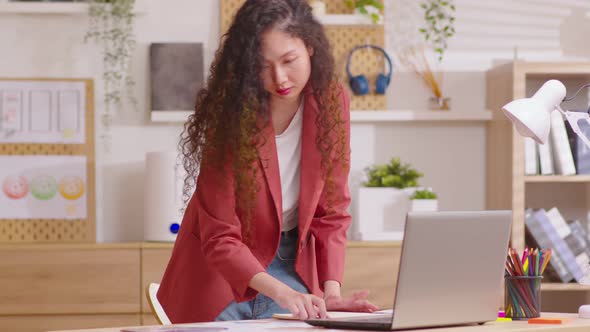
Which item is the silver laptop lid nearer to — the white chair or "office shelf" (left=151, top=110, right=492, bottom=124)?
the white chair

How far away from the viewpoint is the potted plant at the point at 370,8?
3791 millimetres

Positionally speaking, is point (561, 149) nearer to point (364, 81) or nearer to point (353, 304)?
point (364, 81)

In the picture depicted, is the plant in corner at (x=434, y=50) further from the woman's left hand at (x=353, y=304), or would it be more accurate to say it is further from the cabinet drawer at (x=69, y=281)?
the woman's left hand at (x=353, y=304)

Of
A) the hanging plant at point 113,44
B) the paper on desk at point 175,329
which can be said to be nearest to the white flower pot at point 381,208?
the hanging plant at point 113,44

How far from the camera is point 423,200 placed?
3604 mm

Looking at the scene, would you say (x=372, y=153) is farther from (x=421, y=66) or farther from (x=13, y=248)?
(x=13, y=248)

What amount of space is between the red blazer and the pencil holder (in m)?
0.41

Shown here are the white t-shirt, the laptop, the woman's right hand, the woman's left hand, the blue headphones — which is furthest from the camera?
the blue headphones

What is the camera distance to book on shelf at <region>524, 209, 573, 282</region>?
12.0 ft

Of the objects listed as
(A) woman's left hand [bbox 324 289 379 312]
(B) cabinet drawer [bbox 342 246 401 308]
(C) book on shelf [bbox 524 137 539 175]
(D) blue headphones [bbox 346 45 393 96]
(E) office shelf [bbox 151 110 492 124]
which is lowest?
(B) cabinet drawer [bbox 342 246 401 308]

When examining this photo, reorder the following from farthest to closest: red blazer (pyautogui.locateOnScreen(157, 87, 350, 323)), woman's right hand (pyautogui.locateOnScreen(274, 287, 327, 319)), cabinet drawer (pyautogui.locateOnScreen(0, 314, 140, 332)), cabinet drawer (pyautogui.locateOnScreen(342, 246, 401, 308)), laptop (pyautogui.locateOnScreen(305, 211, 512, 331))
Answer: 1. cabinet drawer (pyautogui.locateOnScreen(342, 246, 401, 308))
2. cabinet drawer (pyautogui.locateOnScreen(0, 314, 140, 332))
3. red blazer (pyautogui.locateOnScreen(157, 87, 350, 323))
4. woman's right hand (pyautogui.locateOnScreen(274, 287, 327, 319))
5. laptop (pyautogui.locateOnScreen(305, 211, 512, 331))

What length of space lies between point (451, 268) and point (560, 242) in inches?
89.4

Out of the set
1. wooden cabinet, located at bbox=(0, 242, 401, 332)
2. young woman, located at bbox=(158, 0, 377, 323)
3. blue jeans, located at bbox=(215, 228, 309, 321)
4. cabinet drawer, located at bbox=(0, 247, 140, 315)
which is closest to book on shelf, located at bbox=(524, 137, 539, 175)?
wooden cabinet, located at bbox=(0, 242, 401, 332)

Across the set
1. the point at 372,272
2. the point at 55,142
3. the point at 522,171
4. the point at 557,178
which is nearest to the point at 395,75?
the point at 522,171
